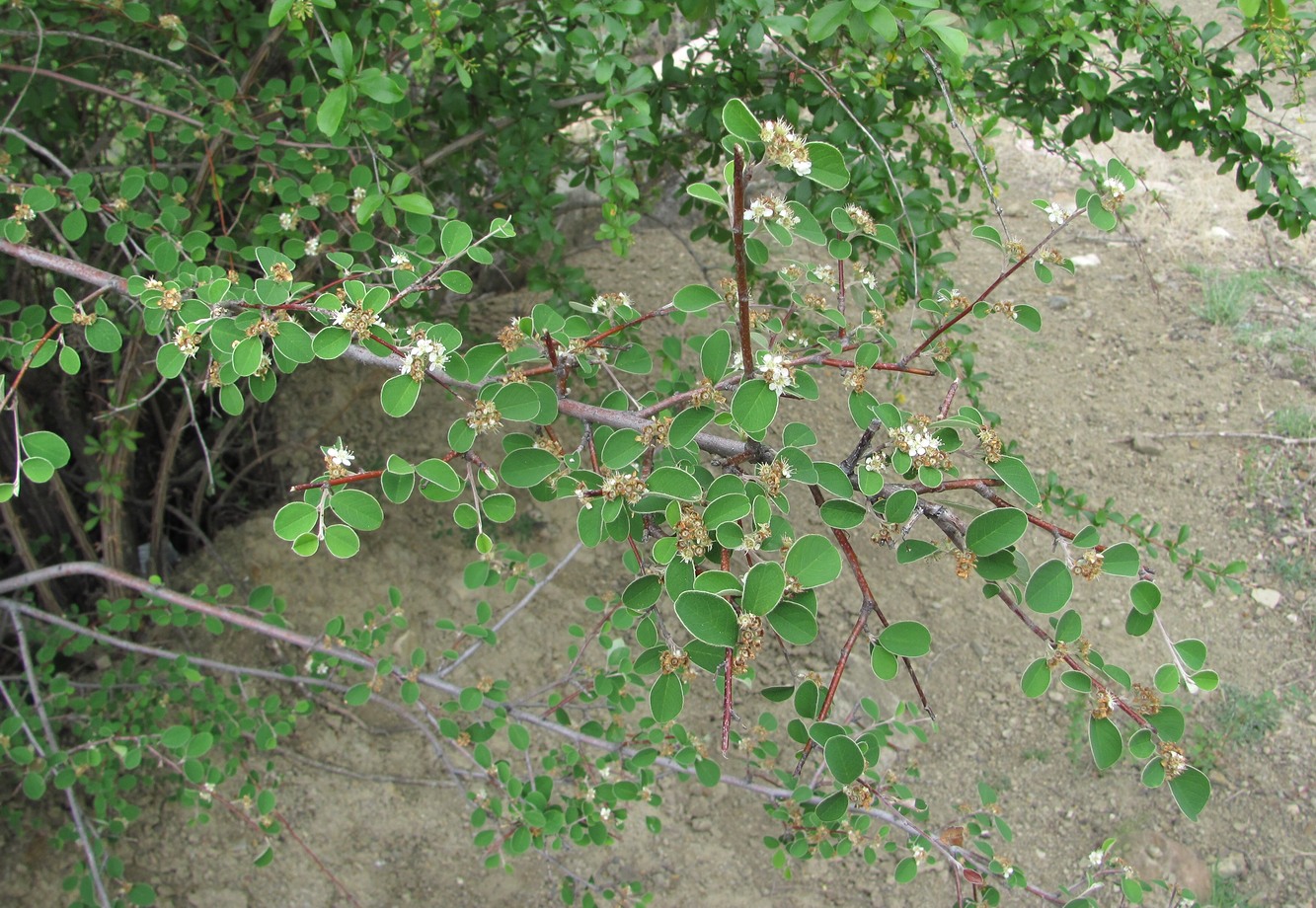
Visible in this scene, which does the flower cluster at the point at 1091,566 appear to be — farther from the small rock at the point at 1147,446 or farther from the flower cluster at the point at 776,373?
the small rock at the point at 1147,446

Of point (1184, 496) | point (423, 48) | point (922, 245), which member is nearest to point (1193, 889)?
point (1184, 496)

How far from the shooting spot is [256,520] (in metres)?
2.90

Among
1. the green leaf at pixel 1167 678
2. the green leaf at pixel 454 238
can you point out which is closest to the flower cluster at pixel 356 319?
the green leaf at pixel 454 238

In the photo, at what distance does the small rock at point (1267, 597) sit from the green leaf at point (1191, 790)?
2319 mm

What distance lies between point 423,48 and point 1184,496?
2702 mm

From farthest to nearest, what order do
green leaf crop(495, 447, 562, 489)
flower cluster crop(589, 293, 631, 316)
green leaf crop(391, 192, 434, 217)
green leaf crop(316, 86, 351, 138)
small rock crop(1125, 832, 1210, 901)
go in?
small rock crop(1125, 832, 1210, 901)
green leaf crop(391, 192, 434, 217)
green leaf crop(316, 86, 351, 138)
flower cluster crop(589, 293, 631, 316)
green leaf crop(495, 447, 562, 489)

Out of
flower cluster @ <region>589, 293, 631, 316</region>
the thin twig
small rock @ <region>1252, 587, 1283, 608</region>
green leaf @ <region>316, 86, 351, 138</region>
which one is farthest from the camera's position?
small rock @ <region>1252, 587, 1283, 608</region>

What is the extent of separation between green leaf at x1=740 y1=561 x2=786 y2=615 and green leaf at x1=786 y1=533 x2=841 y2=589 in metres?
0.04

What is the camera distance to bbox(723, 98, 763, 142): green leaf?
2.64 feet

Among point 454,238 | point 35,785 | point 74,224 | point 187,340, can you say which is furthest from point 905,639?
point 35,785

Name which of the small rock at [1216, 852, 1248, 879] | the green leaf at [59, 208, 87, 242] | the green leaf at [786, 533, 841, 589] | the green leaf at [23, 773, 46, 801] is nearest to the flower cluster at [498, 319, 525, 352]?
the green leaf at [786, 533, 841, 589]

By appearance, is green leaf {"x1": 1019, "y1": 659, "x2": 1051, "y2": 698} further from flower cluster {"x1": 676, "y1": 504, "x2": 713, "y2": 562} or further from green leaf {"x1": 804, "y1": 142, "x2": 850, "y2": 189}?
green leaf {"x1": 804, "y1": 142, "x2": 850, "y2": 189}

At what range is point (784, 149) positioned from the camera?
835 millimetres

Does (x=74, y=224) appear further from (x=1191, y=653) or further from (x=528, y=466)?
(x=1191, y=653)
